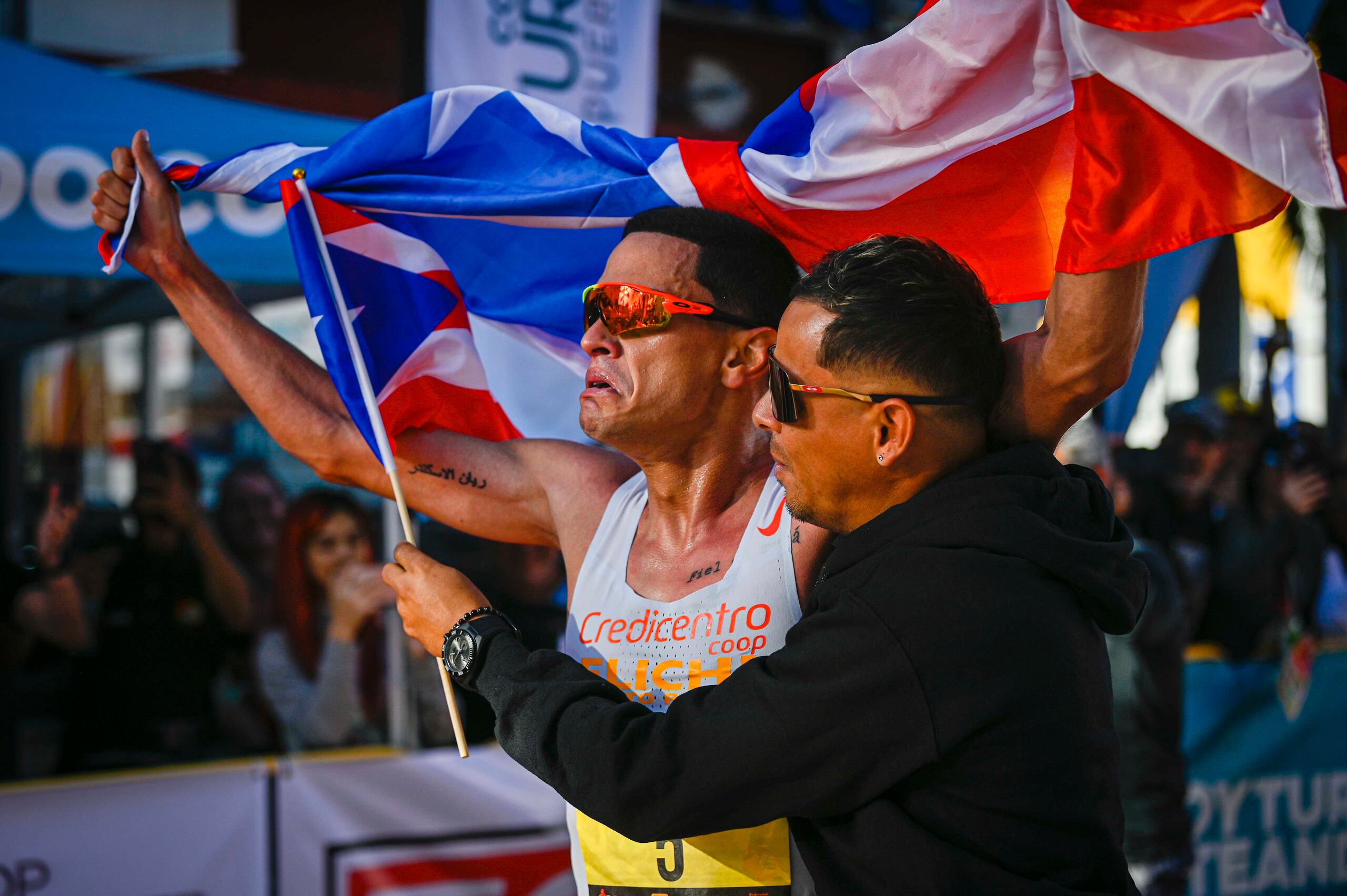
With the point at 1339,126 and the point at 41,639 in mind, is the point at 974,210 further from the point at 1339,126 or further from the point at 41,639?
the point at 41,639

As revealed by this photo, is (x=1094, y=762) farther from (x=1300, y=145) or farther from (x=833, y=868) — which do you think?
(x=1300, y=145)

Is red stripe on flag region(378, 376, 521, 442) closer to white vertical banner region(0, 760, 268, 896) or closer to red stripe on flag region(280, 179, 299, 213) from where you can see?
red stripe on flag region(280, 179, 299, 213)

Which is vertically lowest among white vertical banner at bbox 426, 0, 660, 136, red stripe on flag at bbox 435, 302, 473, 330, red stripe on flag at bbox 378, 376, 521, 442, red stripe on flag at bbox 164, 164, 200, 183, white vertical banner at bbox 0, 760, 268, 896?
white vertical banner at bbox 0, 760, 268, 896

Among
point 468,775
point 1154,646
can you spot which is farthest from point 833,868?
point 1154,646

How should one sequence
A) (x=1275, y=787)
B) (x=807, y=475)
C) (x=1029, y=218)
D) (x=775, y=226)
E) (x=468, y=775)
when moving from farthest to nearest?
(x=1275, y=787), (x=468, y=775), (x=775, y=226), (x=1029, y=218), (x=807, y=475)

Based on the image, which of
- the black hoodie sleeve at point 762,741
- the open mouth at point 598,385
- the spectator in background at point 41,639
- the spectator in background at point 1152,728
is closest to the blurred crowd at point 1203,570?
the spectator in background at point 1152,728

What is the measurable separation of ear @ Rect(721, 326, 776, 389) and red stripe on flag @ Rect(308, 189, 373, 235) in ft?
3.38

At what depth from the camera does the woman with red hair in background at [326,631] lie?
14.7 ft

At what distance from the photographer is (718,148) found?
2.51 meters

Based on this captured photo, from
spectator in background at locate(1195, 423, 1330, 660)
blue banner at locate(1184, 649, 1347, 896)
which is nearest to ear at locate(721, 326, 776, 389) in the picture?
blue banner at locate(1184, 649, 1347, 896)

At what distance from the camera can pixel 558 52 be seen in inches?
203

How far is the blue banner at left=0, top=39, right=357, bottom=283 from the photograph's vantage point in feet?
11.9

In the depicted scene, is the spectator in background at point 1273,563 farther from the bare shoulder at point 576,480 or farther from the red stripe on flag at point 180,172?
the red stripe on flag at point 180,172

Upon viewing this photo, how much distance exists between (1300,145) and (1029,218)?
0.63 m
